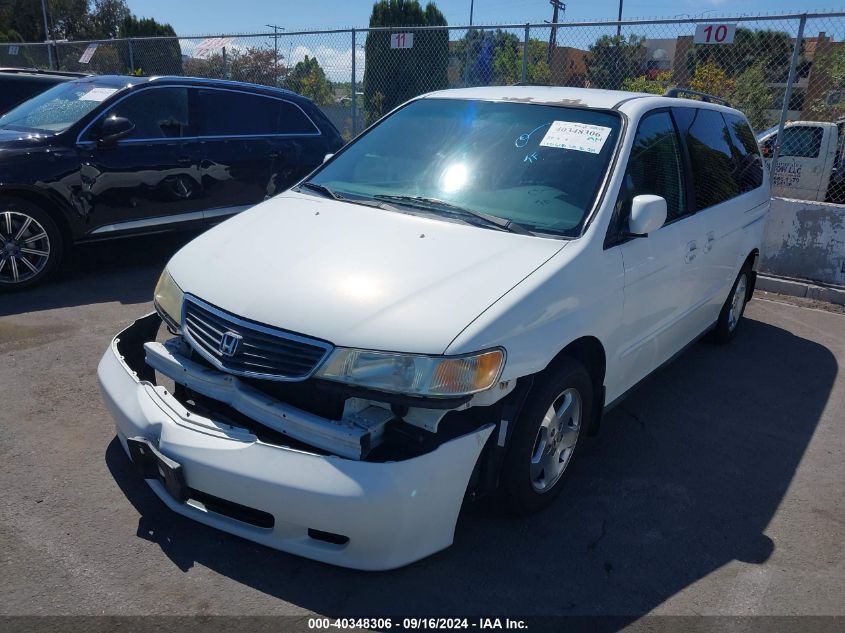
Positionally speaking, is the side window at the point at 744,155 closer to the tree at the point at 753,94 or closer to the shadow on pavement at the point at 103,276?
the shadow on pavement at the point at 103,276

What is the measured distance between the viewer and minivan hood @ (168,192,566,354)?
8.74 feet

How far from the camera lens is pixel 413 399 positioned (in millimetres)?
2574

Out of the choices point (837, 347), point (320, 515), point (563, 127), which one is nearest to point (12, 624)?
point (320, 515)

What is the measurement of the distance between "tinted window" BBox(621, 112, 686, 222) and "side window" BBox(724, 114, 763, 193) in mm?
1204

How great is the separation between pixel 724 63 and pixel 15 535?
33.2ft

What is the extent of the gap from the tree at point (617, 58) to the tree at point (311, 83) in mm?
5697

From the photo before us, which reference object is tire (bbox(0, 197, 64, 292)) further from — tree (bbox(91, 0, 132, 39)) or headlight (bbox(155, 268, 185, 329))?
tree (bbox(91, 0, 132, 39))

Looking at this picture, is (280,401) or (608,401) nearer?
(280,401)

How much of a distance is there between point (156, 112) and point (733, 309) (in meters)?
5.39

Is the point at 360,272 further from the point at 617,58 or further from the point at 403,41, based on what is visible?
the point at 617,58

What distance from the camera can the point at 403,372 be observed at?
2.58 metres

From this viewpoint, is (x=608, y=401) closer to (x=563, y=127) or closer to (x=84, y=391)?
(x=563, y=127)

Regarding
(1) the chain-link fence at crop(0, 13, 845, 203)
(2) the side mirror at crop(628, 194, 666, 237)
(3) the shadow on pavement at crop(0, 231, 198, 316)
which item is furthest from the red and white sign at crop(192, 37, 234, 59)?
(2) the side mirror at crop(628, 194, 666, 237)

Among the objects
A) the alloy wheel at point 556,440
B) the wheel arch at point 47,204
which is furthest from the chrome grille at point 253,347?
the wheel arch at point 47,204
